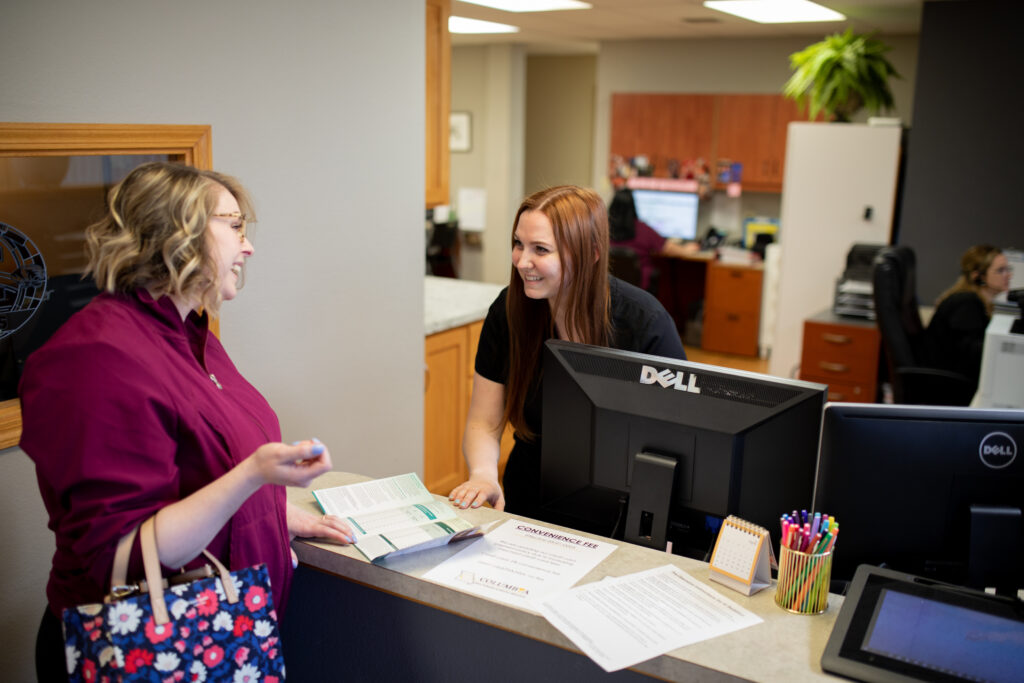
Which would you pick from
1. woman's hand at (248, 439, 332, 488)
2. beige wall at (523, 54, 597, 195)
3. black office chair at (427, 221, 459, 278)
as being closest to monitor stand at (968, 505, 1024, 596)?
woman's hand at (248, 439, 332, 488)

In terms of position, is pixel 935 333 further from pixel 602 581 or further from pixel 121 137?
pixel 121 137

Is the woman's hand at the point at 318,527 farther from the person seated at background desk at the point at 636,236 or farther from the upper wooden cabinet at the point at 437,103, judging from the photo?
the person seated at background desk at the point at 636,236

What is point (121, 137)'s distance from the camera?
211 cm

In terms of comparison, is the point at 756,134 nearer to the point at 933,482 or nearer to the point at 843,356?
the point at 843,356

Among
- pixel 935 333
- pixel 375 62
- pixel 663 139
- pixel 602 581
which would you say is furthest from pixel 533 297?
pixel 663 139

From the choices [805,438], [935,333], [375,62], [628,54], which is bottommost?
[935,333]

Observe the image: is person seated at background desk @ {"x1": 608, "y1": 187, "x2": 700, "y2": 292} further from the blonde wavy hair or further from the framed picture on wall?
the blonde wavy hair

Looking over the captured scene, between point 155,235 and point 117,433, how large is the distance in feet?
0.99

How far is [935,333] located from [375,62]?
10.5 feet

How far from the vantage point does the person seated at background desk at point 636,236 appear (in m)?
7.20

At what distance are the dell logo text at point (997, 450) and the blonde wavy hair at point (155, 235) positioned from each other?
127cm

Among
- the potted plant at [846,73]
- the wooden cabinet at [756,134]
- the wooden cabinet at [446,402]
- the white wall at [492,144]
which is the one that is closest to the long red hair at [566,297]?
the wooden cabinet at [446,402]

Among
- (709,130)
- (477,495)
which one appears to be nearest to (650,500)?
(477,495)

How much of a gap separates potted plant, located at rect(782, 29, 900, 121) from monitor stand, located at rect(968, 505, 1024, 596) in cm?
484
